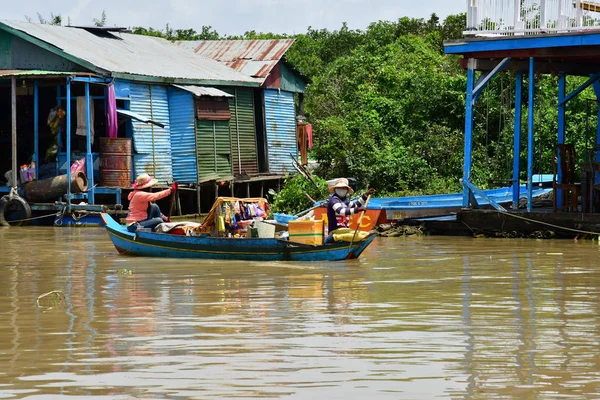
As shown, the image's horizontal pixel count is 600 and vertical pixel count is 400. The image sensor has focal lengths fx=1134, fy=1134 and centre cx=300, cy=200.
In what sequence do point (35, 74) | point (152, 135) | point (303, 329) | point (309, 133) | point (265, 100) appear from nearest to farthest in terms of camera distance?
point (303, 329) < point (35, 74) < point (152, 135) < point (265, 100) < point (309, 133)

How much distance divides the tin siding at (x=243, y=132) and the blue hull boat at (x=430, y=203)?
26.3ft

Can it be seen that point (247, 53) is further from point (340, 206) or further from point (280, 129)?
point (340, 206)

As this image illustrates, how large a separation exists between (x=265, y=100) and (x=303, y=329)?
893 inches

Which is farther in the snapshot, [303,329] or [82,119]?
[82,119]

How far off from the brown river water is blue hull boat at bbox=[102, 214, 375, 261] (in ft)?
0.72

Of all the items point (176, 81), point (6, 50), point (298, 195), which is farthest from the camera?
point (176, 81)

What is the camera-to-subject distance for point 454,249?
1842cm

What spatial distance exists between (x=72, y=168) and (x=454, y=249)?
1040cm

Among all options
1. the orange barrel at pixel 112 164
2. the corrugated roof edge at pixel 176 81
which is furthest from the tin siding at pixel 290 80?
the orange barrel at pixel 112 164

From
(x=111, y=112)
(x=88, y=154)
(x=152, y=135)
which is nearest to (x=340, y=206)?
(x=88, y=154)

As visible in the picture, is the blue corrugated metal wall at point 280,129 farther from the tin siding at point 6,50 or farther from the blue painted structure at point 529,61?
the blue painted structure at point 529,61

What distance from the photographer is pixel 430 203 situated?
909 inches

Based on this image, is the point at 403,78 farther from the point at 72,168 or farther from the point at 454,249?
the point at 454,249

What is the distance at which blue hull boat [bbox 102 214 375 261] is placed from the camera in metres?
15.9
